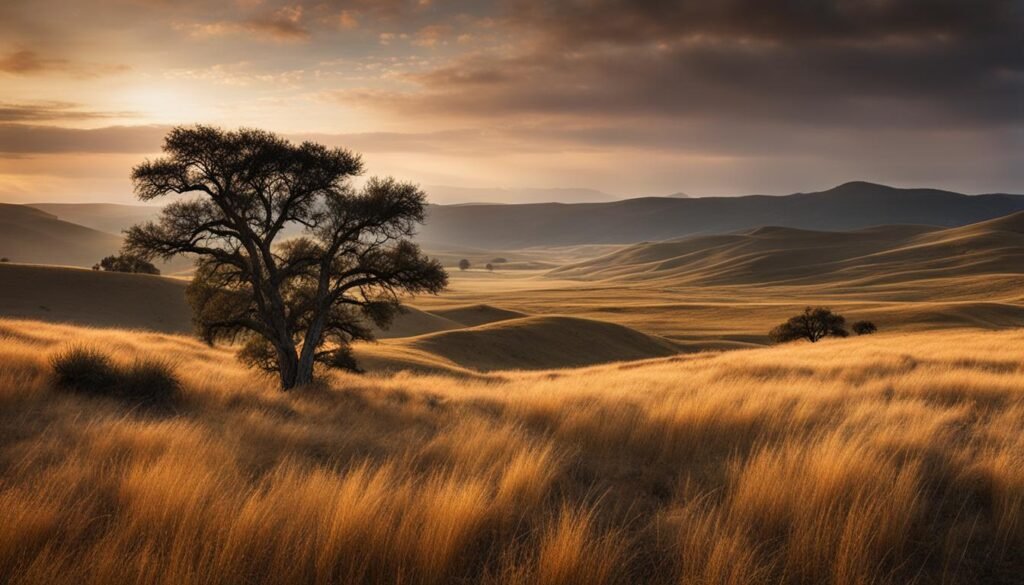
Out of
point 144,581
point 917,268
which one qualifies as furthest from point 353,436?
point 917,268

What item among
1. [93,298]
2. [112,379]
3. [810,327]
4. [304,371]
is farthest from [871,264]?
[112,379]

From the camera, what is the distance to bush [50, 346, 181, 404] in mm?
11133

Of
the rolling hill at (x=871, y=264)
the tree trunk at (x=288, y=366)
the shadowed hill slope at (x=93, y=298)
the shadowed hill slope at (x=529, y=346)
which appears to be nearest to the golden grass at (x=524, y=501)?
the tree trunk at (x=288, y=366)

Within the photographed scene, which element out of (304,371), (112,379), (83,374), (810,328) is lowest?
(810,328)

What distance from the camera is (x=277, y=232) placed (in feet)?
72.6

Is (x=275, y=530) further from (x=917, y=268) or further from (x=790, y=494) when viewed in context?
(x=917, y=268)

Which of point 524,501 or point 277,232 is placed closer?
point 524,501

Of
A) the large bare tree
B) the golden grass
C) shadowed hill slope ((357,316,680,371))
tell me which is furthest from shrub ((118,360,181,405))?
shadowed hill slope ((357,316,680,371))

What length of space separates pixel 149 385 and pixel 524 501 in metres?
9.58

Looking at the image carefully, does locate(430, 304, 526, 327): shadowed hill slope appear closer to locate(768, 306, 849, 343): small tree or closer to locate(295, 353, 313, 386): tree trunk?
locate(768, 306, 849, 343): small tree

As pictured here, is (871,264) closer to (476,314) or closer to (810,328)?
(810,328)

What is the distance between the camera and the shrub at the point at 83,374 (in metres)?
11.1

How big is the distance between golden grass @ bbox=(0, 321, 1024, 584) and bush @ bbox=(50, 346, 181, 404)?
230cm

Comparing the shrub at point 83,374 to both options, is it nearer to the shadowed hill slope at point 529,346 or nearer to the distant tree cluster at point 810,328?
the shadowed hill slope at point 529,346
